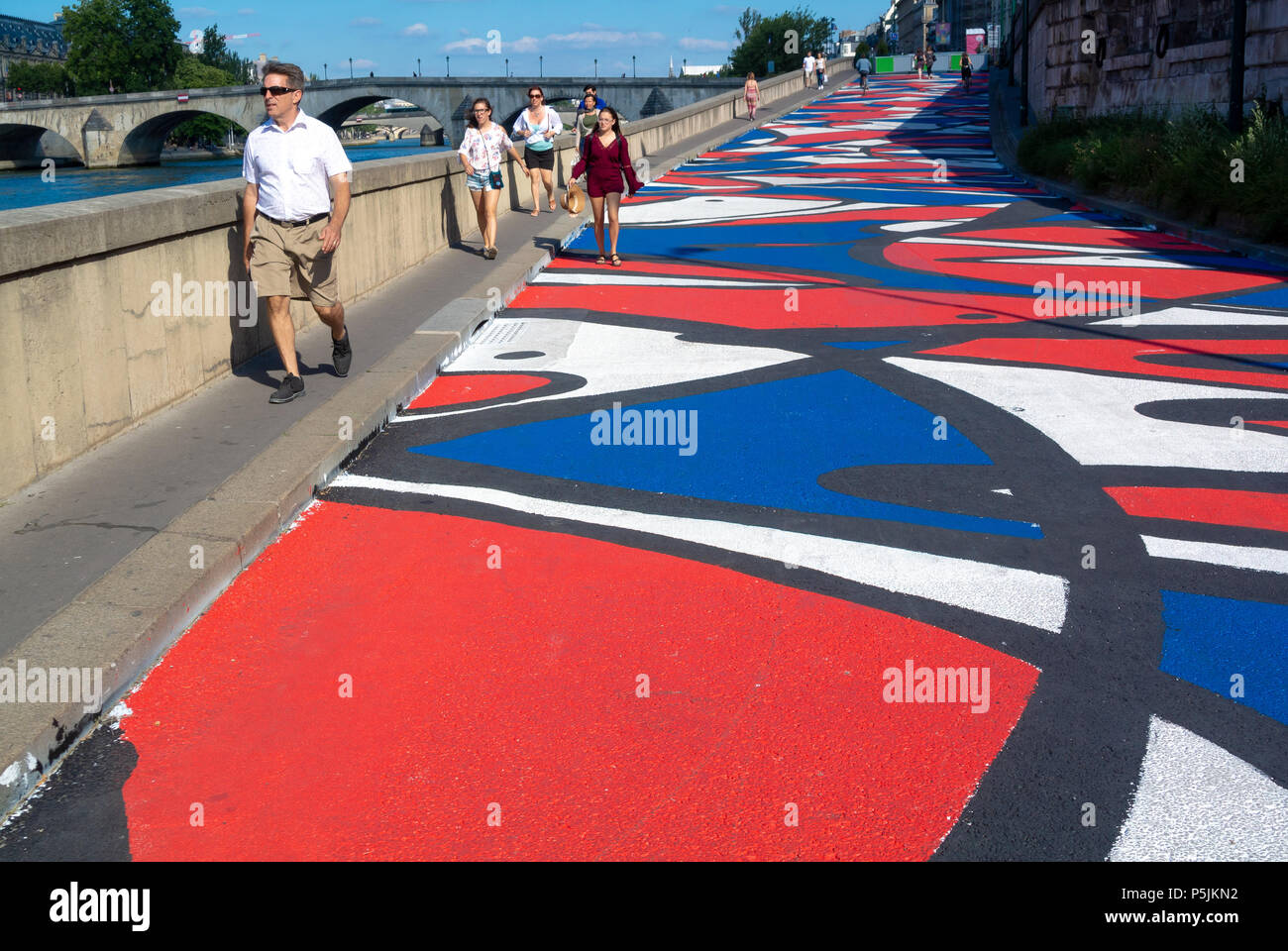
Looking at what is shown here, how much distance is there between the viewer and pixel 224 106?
104812 millimetres

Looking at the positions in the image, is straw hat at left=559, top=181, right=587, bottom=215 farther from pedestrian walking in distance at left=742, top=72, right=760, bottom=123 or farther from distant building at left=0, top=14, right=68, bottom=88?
distant building at left=0, top=14, right=68, bottom=88

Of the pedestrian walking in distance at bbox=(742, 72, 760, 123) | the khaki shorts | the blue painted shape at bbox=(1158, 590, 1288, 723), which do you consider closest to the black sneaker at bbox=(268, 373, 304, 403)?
the khaki shorts

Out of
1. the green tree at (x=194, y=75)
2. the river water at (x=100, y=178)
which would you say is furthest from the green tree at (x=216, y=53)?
the river water at (x=100, y=178)

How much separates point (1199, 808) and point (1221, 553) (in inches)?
94.4

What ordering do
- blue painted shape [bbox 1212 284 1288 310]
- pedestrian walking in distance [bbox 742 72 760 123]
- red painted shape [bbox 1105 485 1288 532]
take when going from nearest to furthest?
red painted shape [bbox 1105 485 1288 532] → blue painted shape [bbox 1212 284 1288 310] → pedestrian walking in distance [bbox 742 72 760 123]

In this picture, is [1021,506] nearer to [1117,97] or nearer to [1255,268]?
[1255,268]

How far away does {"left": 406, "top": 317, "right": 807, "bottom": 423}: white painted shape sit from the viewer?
971 cm

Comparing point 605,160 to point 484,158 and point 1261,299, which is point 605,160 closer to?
point 484,158

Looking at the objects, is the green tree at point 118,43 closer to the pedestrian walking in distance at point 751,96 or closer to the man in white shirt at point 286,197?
the pedestrian walking in distance at point 751,96

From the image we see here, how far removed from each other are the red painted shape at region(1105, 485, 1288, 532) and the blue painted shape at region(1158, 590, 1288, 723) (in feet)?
3.57

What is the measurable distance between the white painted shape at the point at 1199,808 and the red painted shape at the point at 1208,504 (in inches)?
94.8

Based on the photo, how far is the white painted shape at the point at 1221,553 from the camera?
5.73 meters

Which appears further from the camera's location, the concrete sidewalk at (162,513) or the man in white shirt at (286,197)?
the man in white shirt at (286,197)
